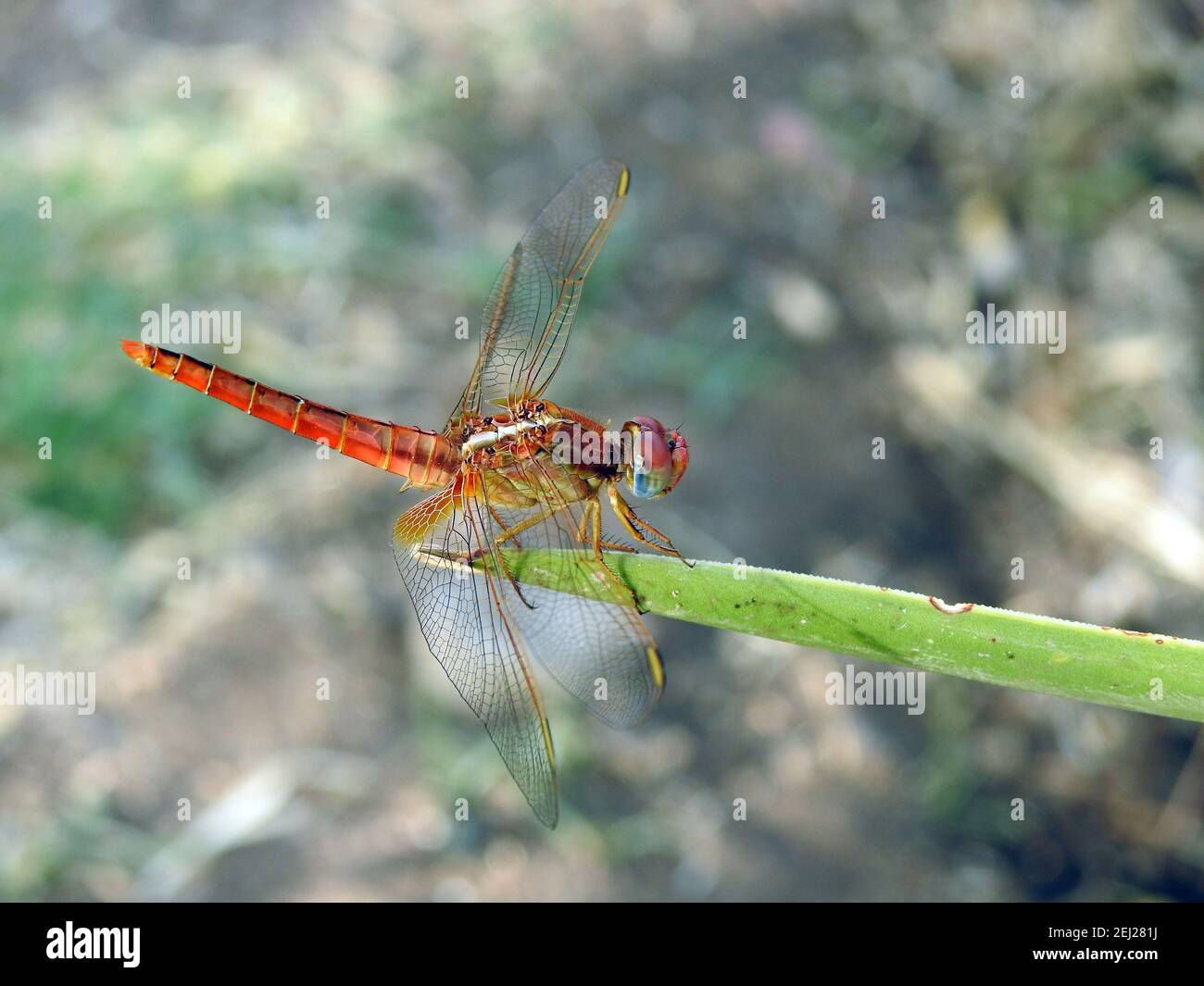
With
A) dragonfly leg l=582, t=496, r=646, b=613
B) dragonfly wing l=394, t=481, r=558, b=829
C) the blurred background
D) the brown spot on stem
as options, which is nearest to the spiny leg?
dragonfly leg l=582, t=496, r=646, b=613

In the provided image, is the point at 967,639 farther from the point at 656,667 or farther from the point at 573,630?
the point at 573,630

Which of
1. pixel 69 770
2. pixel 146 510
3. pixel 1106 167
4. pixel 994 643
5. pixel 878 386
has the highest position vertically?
pixel 1106 167

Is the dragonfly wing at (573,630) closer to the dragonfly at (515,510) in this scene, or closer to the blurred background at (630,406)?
the dragonfly at (515,510)

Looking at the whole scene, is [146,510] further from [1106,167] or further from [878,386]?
[1106,167]

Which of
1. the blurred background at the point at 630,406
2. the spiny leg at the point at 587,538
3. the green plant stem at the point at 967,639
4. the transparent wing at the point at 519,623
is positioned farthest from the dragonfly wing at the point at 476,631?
the blurred background at the point at 630,406

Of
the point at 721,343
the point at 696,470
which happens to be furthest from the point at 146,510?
the point at 721,343

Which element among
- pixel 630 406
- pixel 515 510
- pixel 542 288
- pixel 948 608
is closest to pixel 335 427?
pixel 515 510

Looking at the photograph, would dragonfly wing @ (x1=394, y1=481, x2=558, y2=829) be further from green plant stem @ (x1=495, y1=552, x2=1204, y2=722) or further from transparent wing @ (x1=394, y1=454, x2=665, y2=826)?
green plant stem @ (x1=495, y1=552, x2=1204, y2=722)

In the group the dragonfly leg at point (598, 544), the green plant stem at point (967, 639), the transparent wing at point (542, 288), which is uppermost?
the transparent wing at point (542, 288)
